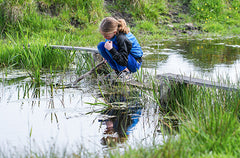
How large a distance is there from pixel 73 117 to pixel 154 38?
7.17 meters

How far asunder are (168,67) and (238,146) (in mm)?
4228

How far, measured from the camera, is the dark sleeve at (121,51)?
15.5ft

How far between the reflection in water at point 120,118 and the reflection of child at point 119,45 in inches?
17.3

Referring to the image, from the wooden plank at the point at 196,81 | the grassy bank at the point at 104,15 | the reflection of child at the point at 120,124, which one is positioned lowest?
the reflection of child at the point at 120,124

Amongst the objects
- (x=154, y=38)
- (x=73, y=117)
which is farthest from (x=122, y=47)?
(x=154, y=38)

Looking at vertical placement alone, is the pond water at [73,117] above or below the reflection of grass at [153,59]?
below

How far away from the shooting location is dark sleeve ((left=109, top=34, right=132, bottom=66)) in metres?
4.72

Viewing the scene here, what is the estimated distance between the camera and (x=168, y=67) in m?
6.72

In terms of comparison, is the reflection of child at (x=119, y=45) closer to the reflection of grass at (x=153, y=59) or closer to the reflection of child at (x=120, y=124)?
the reflection of child at (x=120, y=124)

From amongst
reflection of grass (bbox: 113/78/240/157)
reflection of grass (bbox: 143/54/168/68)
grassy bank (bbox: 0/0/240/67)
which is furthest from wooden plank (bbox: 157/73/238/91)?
grassy bank (bbox: 0/0/240/67)

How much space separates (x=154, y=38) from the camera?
10.8 metres

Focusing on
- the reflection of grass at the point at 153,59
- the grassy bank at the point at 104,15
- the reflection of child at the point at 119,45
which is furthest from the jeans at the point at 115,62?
the grassy bank at the point at 104,15

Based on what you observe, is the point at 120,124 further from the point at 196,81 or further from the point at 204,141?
the point at 204,141

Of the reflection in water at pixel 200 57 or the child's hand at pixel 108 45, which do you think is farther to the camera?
the reflection in water at pixel 200 57
